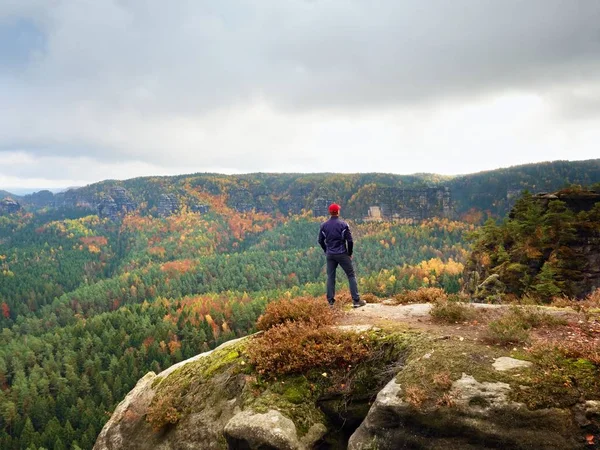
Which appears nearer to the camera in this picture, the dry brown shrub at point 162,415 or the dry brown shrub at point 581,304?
the dry brown shrub at point 162,415

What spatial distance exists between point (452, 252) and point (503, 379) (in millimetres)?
185679

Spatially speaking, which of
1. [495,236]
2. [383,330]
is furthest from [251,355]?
[495,236]

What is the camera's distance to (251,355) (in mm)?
10320

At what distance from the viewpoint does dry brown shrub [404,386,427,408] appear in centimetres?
742

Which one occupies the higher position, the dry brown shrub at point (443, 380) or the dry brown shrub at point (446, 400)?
the dry brown shrub at point (443, 380)

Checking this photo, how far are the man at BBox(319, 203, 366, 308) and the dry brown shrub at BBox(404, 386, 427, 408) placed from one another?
239 inches

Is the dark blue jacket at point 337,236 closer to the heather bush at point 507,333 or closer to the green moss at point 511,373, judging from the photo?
the green moss at point 511,373

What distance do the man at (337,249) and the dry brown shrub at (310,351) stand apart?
3635mm

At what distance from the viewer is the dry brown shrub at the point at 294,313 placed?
11633 millimetres

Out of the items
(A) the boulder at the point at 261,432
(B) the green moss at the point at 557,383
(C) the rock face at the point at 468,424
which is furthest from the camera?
(A) the boulder at the point at 261,432

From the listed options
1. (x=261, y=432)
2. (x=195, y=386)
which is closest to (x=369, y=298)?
(x=195, y=386)

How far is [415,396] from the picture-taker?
747 cm

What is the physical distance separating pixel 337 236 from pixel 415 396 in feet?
23.0


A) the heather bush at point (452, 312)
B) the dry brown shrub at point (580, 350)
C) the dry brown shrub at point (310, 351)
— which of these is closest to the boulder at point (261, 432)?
the dry brown shrub at point (310, 351)
